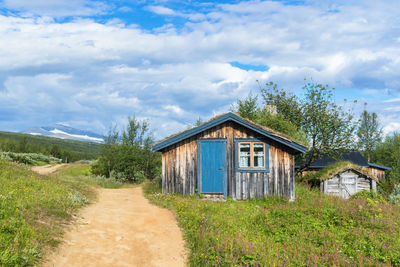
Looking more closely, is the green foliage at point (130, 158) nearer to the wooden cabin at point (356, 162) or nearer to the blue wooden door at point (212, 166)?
the blue wooden door at point (212, 166)

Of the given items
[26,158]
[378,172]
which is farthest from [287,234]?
[378,172]

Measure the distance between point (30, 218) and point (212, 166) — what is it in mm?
9350

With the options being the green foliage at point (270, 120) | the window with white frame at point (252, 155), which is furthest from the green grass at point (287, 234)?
the green foliage at point (270, 120)

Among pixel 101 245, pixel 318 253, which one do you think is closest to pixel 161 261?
pixel 101 245

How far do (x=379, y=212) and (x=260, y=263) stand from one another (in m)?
8.39

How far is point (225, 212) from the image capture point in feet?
42.7

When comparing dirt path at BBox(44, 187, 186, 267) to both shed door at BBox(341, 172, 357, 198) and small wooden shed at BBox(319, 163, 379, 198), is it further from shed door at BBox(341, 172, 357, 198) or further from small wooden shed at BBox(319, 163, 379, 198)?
shed door at BBox(341, 172, 357, 198)

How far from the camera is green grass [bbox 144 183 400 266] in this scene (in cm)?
799

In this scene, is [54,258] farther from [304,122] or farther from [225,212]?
[304,122]

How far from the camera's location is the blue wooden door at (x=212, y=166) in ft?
52.6

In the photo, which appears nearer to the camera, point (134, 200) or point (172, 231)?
point (172, 231)

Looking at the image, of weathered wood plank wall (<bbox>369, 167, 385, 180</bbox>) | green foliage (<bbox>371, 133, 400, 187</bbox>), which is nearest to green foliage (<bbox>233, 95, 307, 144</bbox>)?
weathered wood plank wall (<bbox>369, 167, 385, 180</bbox>)

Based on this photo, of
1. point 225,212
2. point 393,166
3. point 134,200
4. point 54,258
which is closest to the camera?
point 54,258

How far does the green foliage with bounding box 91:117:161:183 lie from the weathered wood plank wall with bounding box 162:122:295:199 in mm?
10200
